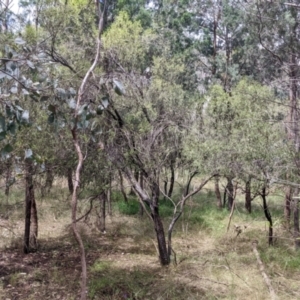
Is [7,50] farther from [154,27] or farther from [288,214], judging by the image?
[154,27]

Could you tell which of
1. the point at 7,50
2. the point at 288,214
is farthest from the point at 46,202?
the point at 7,50

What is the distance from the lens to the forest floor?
523cm

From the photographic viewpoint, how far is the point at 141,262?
22.0ft

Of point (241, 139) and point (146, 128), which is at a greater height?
point (146, 128)

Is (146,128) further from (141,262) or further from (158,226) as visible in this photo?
(141,262)

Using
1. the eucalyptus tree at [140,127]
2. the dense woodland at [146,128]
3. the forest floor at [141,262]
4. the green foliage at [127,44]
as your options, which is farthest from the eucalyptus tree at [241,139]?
the green foliage at [127,44]

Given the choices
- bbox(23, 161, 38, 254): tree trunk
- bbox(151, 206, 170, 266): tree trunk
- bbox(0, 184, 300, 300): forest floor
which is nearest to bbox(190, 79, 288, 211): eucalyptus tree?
bbox(0, 184, 300, 300): forest floor

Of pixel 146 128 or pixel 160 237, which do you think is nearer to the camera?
pixel 146 128

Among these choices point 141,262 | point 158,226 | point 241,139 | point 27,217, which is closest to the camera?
point 158,226

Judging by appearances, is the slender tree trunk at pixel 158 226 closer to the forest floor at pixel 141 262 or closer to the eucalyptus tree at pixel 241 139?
the forest floor at pixel 141 262

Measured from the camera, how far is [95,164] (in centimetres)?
578

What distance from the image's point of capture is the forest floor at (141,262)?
5227 mm

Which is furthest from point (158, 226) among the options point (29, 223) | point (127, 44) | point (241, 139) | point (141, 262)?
point (127, 44)

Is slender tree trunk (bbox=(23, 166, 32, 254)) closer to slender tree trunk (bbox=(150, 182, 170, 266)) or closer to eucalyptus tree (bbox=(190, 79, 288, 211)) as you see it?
slender tree trunk (bbox=(150, 182, 170, 266))
